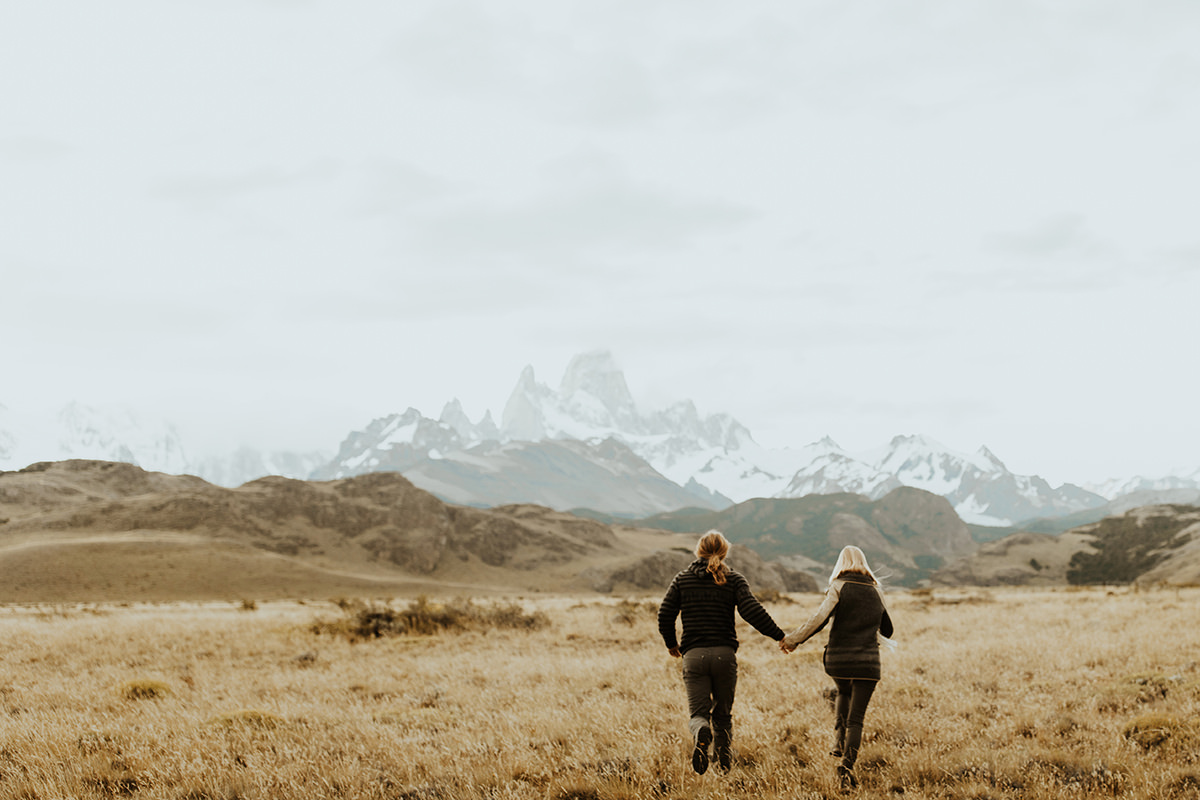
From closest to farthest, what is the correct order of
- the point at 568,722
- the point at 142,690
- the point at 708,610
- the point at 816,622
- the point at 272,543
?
the point at 816,622, the point at 708,610, the point at 568,722, the point at 142,690, the point at 272,543

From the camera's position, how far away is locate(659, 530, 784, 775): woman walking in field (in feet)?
26.3

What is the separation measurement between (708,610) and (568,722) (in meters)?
3.22

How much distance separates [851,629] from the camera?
8195 mm

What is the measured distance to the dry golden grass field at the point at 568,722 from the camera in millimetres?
7637

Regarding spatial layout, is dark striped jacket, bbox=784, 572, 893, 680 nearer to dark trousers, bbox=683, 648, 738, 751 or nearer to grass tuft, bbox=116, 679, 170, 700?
dark trousers, bbox=683, 648, 738, 751

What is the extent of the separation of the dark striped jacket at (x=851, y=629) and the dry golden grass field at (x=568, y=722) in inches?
40.4

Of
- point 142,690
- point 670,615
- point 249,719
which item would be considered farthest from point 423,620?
point 670,615

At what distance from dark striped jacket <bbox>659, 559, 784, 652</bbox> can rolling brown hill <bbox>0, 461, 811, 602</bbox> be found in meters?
81.2

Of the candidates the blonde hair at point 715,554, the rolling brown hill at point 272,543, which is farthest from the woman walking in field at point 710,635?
the rolling brown hill at point 272,543

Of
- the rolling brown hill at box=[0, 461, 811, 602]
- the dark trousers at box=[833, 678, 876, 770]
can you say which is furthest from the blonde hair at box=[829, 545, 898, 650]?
the rolling brown hill at box=[0, 461, 811, 602]

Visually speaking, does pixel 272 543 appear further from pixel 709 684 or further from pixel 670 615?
pixel 709 684

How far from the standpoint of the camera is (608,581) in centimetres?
12812

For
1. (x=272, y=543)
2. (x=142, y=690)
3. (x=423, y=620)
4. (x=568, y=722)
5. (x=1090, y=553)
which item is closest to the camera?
(x=568, y=722)

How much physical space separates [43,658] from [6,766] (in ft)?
37.4
